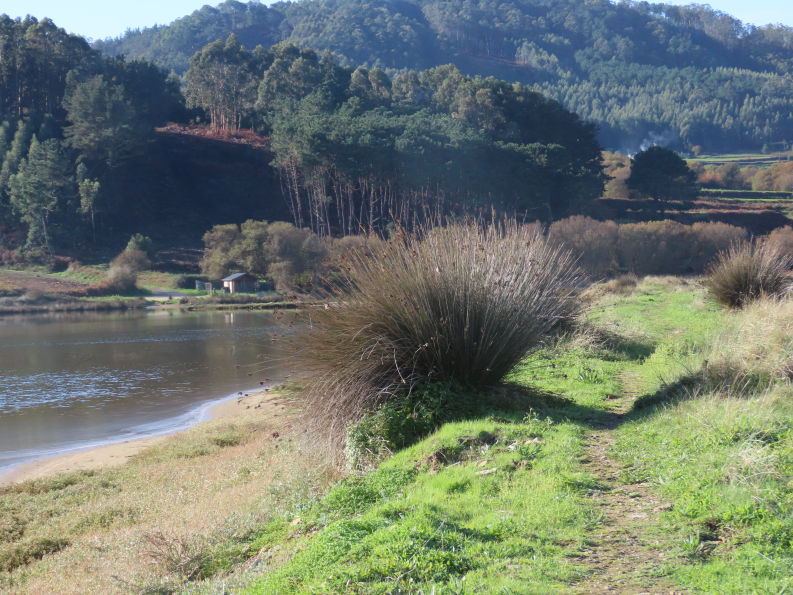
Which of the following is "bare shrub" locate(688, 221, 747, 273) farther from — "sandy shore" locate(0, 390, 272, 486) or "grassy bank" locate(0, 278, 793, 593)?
"sandy shore" locate(0, 390, 272, 486)

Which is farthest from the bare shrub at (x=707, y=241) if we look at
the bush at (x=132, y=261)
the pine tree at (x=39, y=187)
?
the pine tree at (x=39, y=187)

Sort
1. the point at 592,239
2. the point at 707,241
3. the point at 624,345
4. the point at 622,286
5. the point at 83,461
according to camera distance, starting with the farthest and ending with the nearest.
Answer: the point at 707,241 → the point at 592,239 → the point at 622,286 → the point at 83,461 → the point at 624,345

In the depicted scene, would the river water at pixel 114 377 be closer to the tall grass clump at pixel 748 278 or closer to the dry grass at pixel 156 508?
the dry grass at pixel 156 508

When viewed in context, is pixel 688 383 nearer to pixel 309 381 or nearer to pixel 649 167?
pixel 309 381

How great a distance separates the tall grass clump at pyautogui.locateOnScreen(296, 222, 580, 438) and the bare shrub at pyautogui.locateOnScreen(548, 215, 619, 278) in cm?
3765

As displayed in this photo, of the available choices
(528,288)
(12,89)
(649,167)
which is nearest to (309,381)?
(528,288)

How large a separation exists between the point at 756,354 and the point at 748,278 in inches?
364

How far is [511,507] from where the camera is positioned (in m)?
5.32

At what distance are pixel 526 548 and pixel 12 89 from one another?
329 feet

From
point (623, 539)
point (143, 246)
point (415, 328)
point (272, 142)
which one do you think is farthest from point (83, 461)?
point (272, 142)

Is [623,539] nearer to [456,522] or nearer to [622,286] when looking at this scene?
[456,522]

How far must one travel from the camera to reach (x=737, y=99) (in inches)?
6678

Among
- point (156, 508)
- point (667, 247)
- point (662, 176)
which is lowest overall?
point (156, 508)

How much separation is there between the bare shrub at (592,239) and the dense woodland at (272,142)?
1061 centimetres
